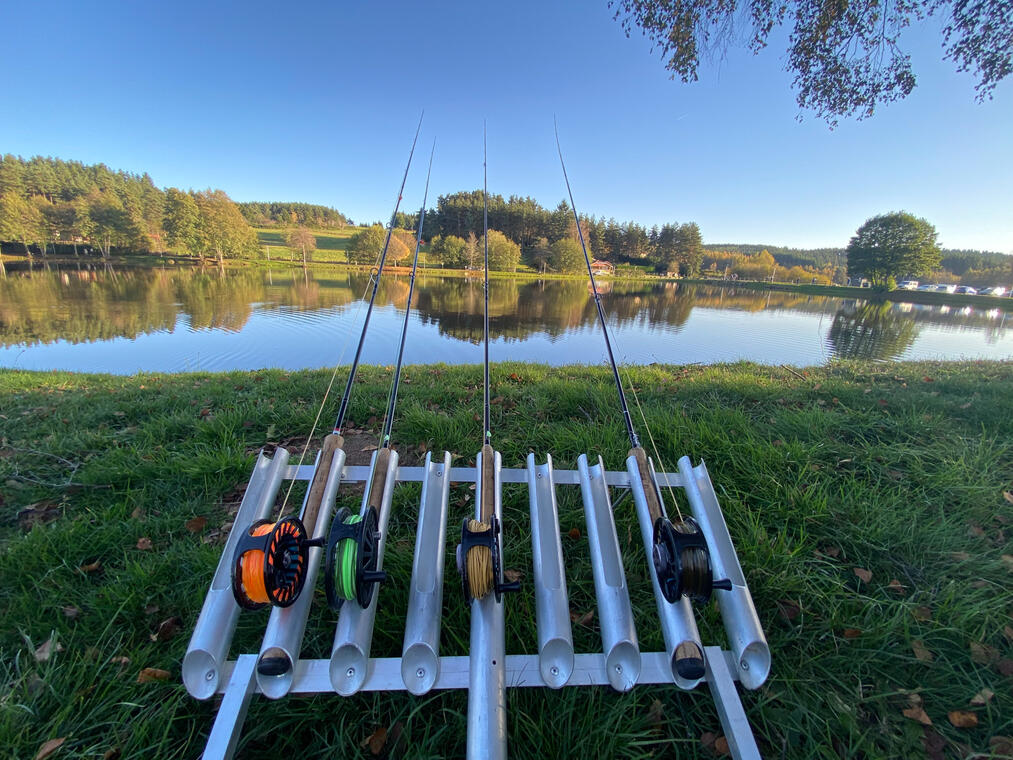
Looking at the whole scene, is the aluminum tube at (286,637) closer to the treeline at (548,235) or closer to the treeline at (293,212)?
the treeline at (548,235)

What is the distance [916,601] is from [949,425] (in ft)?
8.47

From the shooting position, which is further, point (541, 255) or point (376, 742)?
point (541, 255)

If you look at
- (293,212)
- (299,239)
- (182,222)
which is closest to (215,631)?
(182,222)

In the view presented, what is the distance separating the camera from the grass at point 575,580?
4.60 feet

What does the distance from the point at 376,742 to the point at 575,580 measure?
1042mm

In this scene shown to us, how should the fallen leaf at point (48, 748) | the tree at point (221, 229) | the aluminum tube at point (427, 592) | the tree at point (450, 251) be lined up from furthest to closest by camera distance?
1. the tree at point (221, 229)
2. the tree at point (450, 251)
3. the fallen leaf at point (48, 748)
4. the aluminum tube at point (427, 592)

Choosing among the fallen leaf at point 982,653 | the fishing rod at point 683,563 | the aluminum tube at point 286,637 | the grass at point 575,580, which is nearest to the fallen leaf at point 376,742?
the grass at point 575,580

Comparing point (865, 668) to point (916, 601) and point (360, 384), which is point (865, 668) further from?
point (360, 384)

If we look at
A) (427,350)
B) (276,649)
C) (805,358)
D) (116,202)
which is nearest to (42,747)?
(276,649)

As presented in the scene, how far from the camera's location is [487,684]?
115 centimetres

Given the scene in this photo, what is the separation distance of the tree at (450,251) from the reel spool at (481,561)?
198ft

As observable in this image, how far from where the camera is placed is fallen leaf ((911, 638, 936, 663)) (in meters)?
1.61

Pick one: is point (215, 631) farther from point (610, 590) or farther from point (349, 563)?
point (610, 590)

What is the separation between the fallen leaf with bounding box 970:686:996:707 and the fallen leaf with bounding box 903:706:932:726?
21cm
